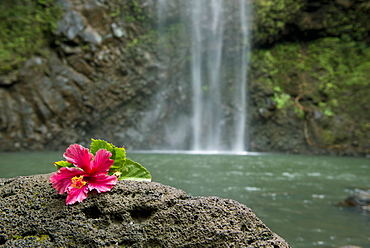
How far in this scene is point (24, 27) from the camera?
1606cm

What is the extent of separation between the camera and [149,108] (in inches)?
766

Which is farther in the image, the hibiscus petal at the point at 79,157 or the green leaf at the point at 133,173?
the green leaf at the point at 133,173

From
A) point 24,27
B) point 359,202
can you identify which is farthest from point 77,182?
point 24,27

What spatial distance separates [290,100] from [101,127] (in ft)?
39.0

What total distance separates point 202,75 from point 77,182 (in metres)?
20.0

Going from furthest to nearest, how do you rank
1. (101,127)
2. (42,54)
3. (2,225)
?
(101,127) → (42,54) → (2,225)

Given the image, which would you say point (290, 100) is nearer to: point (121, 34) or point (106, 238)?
point (121, 34)

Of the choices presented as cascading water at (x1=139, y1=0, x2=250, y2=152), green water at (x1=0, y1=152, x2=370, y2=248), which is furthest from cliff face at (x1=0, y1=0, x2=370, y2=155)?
green water at (x1=0, y1=152, x2=370, y2=248)

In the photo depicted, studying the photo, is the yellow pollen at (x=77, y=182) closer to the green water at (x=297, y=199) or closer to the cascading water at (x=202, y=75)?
the green water at (x=297, y=199)

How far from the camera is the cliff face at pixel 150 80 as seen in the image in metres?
15.4

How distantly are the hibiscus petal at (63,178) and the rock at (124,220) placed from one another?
0.16ft

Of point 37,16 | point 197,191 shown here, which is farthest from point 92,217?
point 37,16

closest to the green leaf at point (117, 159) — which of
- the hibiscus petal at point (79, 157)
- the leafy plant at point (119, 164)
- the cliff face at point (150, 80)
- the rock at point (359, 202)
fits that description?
the leafy plant at point (119, 164)

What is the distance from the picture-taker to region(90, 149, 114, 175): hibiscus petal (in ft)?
3.61
